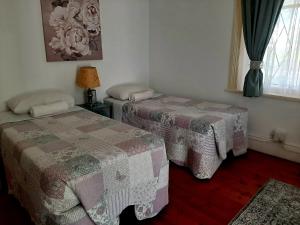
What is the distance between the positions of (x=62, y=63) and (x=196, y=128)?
1.81 metres

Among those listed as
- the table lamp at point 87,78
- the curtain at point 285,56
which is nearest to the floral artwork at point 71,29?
the table lamp at point 87,78

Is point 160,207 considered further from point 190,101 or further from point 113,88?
point 113,88

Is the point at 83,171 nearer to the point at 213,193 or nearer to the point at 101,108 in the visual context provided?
the point at 213,193

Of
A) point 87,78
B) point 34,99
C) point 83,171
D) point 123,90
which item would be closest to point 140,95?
point 123,90

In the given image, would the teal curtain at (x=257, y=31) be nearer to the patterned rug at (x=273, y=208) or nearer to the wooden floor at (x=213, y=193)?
the wooden floor at (x=213, y=193)

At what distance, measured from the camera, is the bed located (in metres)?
2.28

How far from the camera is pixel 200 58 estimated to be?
127 inches

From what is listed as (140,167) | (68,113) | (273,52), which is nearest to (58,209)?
(140,167)

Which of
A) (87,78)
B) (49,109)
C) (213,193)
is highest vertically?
(87,78)

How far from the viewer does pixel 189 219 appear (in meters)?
1.78

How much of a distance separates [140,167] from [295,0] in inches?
88.6

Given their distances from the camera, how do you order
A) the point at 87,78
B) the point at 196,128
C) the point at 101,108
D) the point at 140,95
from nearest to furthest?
the point at 196,128, the point at 87,78, the point at 101,108, the point at 140,95

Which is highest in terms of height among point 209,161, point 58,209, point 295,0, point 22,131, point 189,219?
point 295,0

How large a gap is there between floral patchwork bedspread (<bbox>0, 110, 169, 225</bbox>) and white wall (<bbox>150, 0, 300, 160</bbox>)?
1611 millimetres
